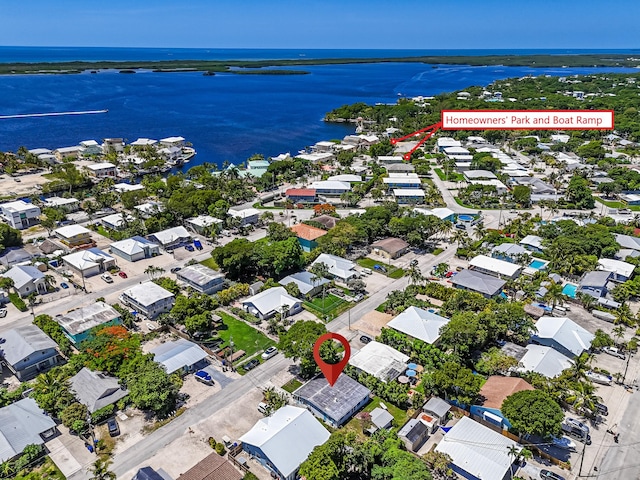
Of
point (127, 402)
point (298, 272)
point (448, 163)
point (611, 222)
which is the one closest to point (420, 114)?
point (448, 163)

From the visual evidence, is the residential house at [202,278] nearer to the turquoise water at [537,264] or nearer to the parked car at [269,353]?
the parked car at [269,353]

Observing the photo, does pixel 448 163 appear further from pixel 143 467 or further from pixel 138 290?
pixel 143 467

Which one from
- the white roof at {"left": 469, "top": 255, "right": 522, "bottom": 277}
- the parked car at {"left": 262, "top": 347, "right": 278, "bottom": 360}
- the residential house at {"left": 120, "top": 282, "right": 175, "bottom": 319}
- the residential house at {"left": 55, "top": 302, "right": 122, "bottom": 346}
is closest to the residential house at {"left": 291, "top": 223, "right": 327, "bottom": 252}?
the residential house at {"left": 120, "top": 282, "right": 175, "bottom": 319}

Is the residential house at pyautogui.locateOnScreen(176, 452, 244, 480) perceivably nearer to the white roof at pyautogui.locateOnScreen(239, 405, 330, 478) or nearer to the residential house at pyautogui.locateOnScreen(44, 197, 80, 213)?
the white roof at pyautogui.locateOnScreen(239, 405, 330, 478)

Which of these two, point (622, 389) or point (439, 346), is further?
point (439, 346)

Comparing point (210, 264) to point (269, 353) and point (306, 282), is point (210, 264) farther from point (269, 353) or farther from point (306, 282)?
point (269, 353)

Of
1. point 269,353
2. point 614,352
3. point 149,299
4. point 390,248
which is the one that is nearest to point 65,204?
point 149,299
